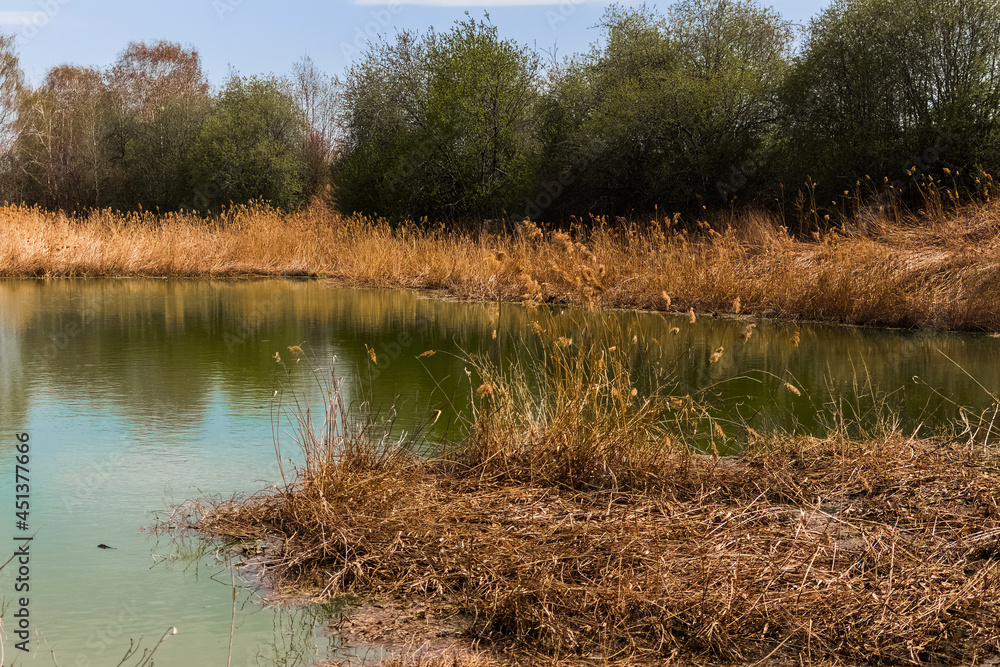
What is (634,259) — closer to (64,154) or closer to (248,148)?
(248,148)

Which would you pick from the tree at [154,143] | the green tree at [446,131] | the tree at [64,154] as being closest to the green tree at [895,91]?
the green tree at [446,131]

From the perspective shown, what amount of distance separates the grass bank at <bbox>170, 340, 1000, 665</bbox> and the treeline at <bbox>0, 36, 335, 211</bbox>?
87.2 ft

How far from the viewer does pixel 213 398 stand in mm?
6793

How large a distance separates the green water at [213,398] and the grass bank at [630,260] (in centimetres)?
68

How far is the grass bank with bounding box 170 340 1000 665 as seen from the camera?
286cm

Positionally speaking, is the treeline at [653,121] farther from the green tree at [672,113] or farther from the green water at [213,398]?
the green water at [213,398]

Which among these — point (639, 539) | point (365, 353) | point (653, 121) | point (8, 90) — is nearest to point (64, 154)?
point (8, 90)

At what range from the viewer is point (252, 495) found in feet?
14.5

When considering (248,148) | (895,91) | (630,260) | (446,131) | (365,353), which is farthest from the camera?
(248,148)

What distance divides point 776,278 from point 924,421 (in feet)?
22.3

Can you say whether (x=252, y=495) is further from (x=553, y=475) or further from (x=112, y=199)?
(x=112, y=199)

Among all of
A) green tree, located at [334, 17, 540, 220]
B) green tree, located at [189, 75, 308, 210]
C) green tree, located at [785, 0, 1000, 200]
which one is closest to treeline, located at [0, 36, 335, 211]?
green tree, located at [189, 75, 308, 210]

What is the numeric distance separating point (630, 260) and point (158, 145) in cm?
2600

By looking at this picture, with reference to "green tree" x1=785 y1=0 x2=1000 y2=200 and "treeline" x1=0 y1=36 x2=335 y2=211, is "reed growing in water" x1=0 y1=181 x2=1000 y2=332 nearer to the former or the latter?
"green tree" x1=785 y1=0 x2=1000 y2=200
